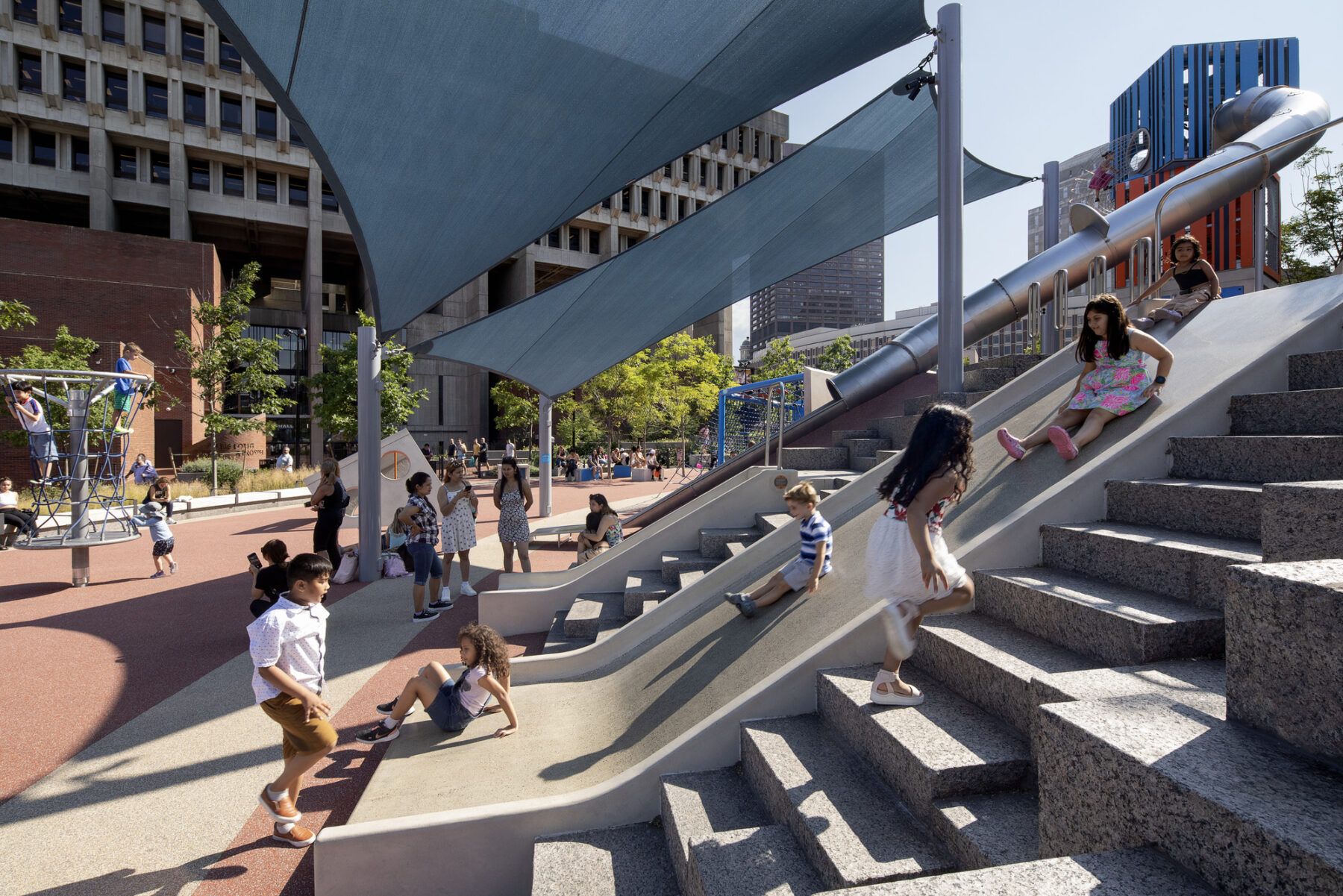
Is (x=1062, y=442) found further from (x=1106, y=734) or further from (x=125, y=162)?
(x=125, y=162)

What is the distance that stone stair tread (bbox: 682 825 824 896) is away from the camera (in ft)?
7.45

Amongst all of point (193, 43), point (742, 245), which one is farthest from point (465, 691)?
point (193, 43)

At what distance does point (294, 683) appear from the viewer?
11.3ft

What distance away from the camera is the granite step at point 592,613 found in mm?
6238

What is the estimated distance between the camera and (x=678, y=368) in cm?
3931

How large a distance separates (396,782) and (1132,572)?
3.99 meters

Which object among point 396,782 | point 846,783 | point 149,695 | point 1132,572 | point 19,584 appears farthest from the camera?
point 19,584

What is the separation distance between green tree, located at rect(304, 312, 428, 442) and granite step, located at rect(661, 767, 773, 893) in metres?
26.7

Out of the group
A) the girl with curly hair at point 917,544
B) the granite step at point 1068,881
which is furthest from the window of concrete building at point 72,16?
the granite step at point 1068,881

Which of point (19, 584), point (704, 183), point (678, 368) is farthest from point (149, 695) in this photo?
point (704, 183)

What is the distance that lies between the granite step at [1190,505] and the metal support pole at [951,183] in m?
3.02

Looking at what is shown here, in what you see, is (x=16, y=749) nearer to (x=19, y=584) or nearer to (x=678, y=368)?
(x=19, y=584)

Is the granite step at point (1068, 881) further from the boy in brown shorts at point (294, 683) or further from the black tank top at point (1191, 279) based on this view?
the black tank top at point (1191, 279)

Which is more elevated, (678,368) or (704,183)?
(704,183)
